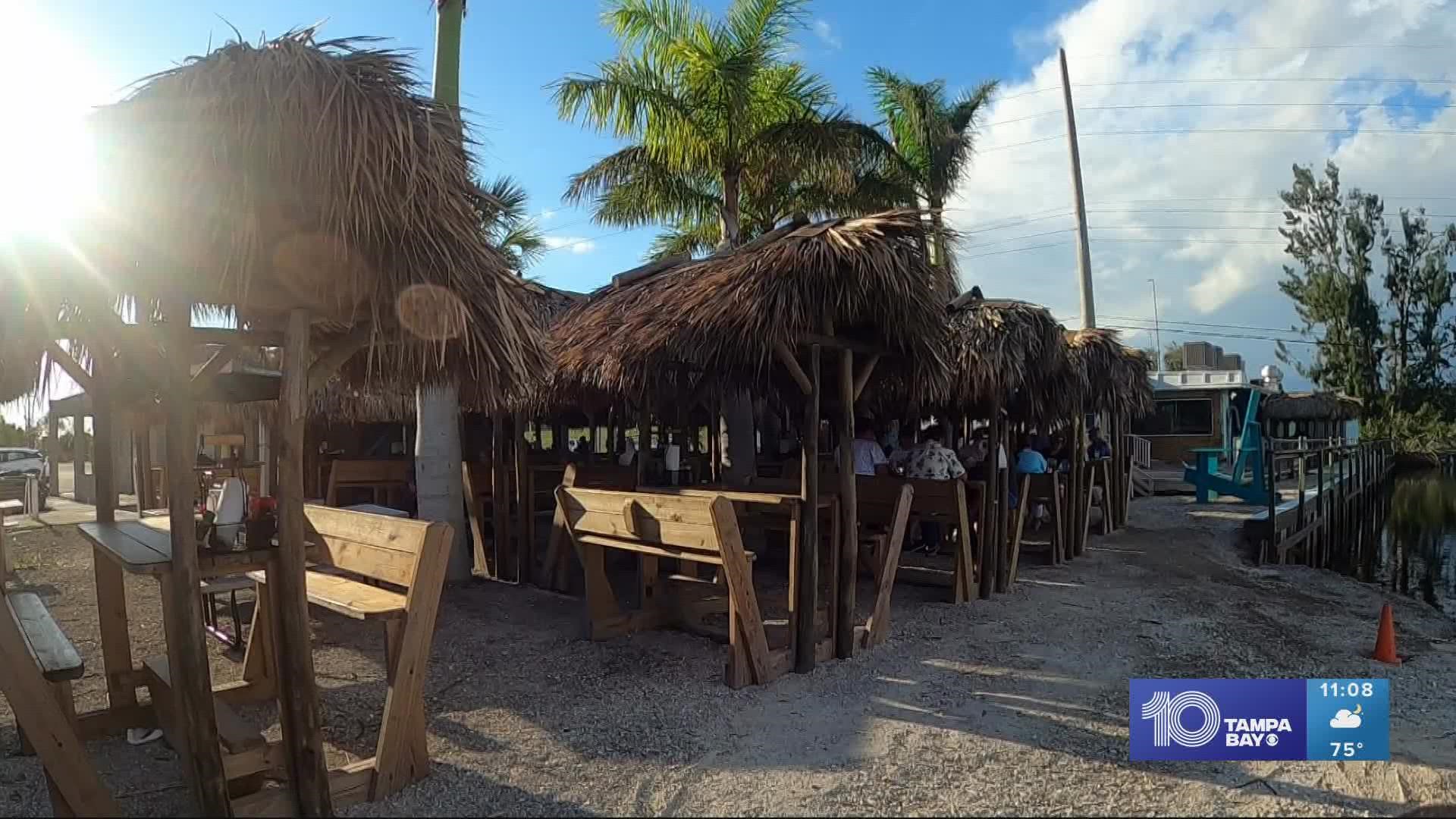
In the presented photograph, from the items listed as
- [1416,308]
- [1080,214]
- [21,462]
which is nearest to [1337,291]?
[1416,308]

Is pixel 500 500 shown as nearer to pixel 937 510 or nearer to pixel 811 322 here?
pixel 937 510

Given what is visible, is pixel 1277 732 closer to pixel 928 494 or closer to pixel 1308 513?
pixel 928 494

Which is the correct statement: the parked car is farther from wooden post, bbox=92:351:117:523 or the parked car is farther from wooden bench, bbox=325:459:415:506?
wooden post, bbox=92:351:117:523

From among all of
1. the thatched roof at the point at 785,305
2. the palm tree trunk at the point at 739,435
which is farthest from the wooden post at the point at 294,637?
the palm tree trunk at the point at 739,435

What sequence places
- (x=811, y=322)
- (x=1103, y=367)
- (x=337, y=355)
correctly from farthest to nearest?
(x=1103, y=367) → (x=811, y=322) → (x=337, y=355)

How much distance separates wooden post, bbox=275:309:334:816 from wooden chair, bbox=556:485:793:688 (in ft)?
8.11

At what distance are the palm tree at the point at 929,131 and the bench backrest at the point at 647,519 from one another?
14.3 m

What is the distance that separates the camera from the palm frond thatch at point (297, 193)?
344 centimetres

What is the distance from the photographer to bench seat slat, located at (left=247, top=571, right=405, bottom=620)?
13.0ft

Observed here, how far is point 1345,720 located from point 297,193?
604 cm

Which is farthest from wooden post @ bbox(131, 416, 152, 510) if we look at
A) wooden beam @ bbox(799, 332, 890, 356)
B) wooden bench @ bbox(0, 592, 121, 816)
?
wooden beam @ bbox(799, 332, 890, 356)

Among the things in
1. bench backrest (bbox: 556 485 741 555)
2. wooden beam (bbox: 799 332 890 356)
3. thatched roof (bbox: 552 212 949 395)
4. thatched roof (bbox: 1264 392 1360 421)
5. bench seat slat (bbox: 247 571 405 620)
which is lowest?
bench seat slat (bbox: 247 571 405 620)

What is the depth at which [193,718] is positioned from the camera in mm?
3547

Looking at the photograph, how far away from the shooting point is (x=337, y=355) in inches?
161
